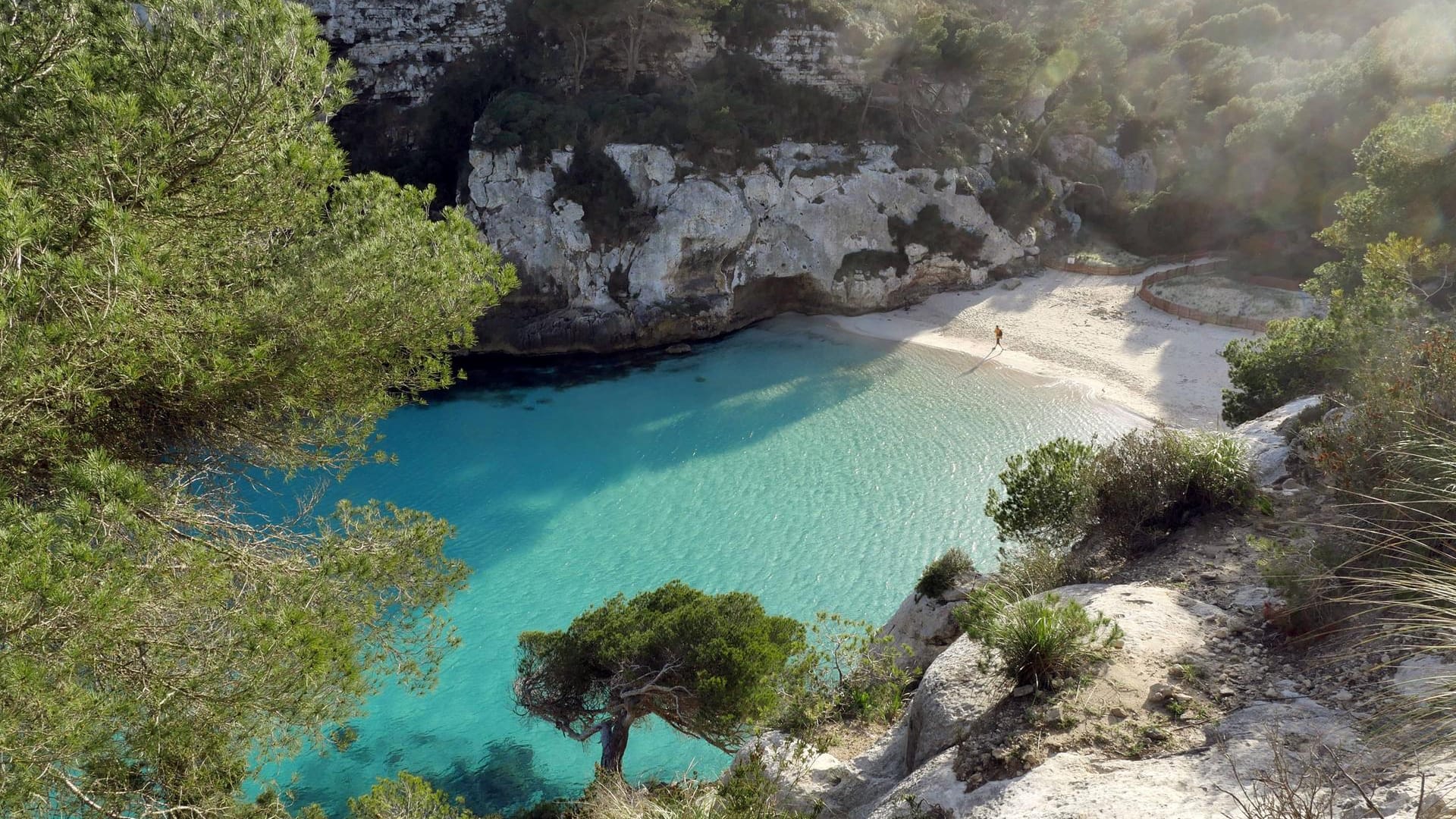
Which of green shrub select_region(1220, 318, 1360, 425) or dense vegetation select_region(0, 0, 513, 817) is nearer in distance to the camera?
dense vegetation select_region(0, 0, 513, 817)

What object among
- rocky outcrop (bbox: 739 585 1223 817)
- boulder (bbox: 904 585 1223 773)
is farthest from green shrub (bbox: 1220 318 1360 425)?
rocky outcrop (bbox: 739 585 1223 817)

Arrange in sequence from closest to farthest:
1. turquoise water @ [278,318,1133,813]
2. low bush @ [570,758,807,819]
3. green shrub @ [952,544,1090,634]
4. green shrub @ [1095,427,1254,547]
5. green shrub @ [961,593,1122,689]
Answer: low bush @ [570,758,807,819] < green shrub @ [961,593,1122,689] < green shrub @ [952,544,1090,634] < green shrub @ [1095,427,1254,547] < turquoise water @ [278,318,1133,813]

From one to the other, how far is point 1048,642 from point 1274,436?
7.30 metres

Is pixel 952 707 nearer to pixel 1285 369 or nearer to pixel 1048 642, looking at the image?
pixel 1048 642

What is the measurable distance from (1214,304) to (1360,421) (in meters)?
23.9

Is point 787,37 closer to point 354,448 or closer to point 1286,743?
point 354,448

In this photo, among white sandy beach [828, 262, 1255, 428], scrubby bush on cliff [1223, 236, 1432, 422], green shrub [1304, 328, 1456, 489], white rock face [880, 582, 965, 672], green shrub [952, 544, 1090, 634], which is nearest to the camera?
green shrub [1304, 328, 1456, 489]

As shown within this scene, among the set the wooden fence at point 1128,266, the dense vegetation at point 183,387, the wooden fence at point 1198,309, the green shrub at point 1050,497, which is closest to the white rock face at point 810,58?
the wooden fence at point 1128,266

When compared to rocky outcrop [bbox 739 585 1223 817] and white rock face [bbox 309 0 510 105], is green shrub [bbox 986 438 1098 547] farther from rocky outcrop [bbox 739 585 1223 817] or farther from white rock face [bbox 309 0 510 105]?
white rock face [bbox 309 0 510 105]

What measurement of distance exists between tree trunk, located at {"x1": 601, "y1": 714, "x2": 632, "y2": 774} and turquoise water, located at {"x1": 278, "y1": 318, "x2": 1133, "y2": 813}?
158cm

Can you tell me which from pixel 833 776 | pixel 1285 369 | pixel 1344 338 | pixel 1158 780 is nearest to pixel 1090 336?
pixel 1285 369

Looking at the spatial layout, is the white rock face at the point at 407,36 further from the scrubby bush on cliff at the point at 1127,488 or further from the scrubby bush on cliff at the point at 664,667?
the scrubby bush on cliff at the point at 1127,488

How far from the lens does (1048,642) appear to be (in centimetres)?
571

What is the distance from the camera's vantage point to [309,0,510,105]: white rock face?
101ft
